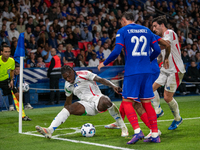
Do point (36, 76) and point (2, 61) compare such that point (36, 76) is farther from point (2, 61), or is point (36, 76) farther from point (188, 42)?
point (188, 42)

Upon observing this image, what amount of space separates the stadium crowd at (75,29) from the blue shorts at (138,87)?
783cm

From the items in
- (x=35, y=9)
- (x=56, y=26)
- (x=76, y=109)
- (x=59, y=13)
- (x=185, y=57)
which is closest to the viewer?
(x=76, y=109)

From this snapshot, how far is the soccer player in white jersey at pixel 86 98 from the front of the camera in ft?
21.3

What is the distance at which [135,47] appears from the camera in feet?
18.5

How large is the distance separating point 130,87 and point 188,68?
13117mm

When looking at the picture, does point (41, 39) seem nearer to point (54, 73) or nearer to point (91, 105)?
point (54, 73)

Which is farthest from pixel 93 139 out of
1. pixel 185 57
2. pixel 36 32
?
pixel 185 57

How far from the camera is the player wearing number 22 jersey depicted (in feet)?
18.4

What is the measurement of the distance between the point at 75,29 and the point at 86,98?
10.1 metres

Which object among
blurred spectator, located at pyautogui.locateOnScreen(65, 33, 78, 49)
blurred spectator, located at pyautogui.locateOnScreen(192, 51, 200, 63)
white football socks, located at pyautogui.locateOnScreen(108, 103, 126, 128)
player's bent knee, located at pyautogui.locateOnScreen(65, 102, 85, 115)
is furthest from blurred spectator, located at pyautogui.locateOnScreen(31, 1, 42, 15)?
white football socks, located at pyautogui.locateOnScreen(108, 103, 126, 128)

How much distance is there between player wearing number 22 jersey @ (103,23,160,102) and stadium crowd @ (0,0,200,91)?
7695 millimetres

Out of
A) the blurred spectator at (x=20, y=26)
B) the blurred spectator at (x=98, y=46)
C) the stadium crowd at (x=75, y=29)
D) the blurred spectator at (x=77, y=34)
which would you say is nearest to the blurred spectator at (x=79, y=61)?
the stadium crowd at (x=75, y=29)

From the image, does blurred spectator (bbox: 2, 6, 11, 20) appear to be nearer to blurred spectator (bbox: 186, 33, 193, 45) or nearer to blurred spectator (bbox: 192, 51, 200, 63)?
blurred spectator (bbox: 192, 51, 200, 63)

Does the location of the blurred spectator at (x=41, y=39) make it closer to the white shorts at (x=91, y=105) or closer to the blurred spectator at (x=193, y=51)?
the white shorts at (x=91, y=105)
